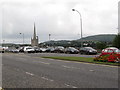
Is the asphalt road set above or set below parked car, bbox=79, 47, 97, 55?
below

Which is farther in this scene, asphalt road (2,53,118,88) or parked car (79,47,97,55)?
parked car (79,47,97,55)

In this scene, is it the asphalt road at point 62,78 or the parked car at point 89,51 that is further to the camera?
the parked car at point 89,51

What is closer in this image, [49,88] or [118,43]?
[49,88]

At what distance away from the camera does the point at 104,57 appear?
876 inches

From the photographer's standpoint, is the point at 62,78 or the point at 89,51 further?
the point at 89,51

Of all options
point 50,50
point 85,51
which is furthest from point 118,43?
point 85,51

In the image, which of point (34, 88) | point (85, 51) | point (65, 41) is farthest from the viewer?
point (65, 41)

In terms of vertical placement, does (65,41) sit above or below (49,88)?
above

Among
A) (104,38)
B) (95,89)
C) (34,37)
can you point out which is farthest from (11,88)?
(34,37)

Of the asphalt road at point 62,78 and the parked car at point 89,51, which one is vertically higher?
the parked car at point 89,51

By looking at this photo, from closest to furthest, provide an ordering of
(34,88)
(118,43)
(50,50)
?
(34,88) → (50,50) → (118,43)

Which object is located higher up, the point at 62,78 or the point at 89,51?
the point at 89,51

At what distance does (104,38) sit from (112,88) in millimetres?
99003

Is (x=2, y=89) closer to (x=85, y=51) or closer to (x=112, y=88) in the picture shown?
(x=112, y=88)
